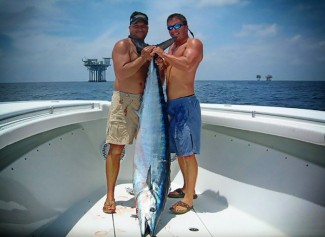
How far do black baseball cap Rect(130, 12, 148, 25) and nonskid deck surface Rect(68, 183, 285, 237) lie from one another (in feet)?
5.56

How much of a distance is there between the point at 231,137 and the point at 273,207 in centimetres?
83

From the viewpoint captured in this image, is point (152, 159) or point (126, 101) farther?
point (126, 101)

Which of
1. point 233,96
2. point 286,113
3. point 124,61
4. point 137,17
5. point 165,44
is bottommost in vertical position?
point 233,96

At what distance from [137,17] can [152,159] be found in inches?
48.8

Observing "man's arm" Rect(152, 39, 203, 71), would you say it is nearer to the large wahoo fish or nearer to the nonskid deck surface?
the large wahoo fish

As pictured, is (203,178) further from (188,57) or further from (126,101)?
(188,57)

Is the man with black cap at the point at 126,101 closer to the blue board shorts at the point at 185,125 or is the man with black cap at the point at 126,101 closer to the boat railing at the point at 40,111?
the blue board shorts at the point at 185,125

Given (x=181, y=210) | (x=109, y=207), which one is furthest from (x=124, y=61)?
(x=181, y=210)

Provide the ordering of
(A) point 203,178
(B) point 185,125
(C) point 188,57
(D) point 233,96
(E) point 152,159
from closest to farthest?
1. (E) point 152,159
2. (C) point 188,57
3. (B) point 185,125
4. (A) point 203,178
5. (D) point 233,96

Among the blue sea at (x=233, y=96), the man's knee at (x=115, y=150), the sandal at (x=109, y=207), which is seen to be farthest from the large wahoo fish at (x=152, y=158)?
the blue sea at (x=233, y=96)

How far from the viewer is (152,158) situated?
2.27 meters

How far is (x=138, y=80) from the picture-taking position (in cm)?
274

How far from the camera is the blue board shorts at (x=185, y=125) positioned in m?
2.62

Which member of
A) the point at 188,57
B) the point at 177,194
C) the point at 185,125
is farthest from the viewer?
the point at 177,194
